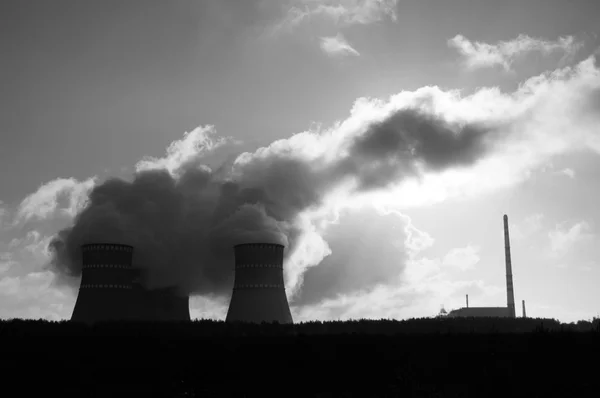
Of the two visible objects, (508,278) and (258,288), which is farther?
(508,278)

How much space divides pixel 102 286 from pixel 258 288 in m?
8.77

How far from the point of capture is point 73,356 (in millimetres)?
14859

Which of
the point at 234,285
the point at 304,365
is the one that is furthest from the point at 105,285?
the point at 304,365

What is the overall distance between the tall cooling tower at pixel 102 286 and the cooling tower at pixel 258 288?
636 centimetres

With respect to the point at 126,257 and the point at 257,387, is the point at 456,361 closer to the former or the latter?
the point at 257,387

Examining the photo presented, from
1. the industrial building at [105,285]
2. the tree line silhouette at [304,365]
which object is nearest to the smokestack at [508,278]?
the industrial building at [105,285]

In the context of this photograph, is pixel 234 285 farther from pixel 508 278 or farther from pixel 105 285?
pixel 508 278

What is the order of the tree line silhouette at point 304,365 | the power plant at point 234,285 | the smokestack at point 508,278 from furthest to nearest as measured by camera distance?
1. the smokestack at point 508,278
2. the power plant at point 234,285
3. the tree line silhouette at point 304,365

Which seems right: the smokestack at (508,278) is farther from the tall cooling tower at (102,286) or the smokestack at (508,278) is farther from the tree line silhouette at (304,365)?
the tree line silhouette at (304,365)

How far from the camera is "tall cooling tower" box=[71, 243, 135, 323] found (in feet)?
106

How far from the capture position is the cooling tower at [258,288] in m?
31.8

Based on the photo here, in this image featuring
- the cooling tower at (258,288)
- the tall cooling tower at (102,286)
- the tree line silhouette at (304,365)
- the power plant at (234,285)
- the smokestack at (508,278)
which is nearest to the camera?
the tree line silhouette at (304,365)

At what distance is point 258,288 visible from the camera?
32.1 meters

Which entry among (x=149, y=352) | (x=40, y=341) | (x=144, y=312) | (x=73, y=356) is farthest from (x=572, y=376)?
(x=144, y=312)
